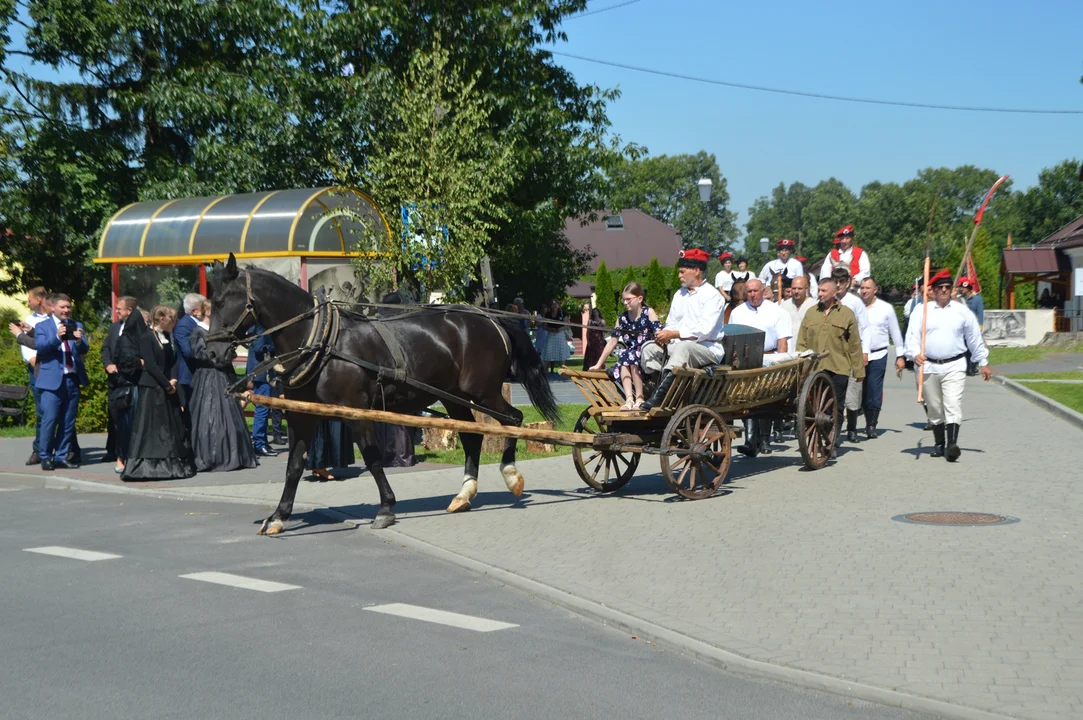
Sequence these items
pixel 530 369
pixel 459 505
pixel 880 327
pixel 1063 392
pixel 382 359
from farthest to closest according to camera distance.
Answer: pixel 1063 392, pixel 880 327, pixel 530 369, pixel 459 505, pixel 382 359

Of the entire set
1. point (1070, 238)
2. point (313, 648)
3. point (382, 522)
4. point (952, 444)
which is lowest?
point (313, 648)

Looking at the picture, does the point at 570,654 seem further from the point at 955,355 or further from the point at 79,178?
the point at 79,178

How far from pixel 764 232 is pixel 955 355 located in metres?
146

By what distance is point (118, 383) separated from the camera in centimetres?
1396

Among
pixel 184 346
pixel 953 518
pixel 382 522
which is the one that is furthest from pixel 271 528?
pixel 953 518

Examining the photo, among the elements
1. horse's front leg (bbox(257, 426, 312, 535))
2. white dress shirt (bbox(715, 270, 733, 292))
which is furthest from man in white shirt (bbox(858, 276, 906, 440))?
horse's front leg (bbox(257, 426, 312, 535))

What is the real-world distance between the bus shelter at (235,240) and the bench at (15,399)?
162 inches

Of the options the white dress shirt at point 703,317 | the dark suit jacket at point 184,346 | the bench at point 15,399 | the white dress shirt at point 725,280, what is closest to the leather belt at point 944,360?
the white dress shirt at point 703,317

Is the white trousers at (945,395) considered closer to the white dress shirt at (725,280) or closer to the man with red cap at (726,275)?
the man with red cap at (726,275)

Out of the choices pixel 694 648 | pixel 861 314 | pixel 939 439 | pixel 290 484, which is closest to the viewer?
pixel 694 648

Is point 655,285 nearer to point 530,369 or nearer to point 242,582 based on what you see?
point 530,369

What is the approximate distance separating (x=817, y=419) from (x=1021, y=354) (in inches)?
984

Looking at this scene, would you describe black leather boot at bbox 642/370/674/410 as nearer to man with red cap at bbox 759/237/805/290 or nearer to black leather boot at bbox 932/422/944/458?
black leather boot at bbox 932/422/944/458

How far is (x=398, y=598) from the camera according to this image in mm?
7727
